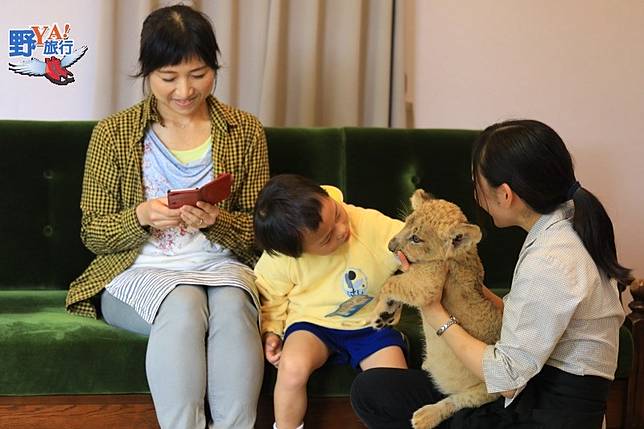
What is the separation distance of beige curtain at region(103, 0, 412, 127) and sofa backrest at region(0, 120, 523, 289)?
0.31 m

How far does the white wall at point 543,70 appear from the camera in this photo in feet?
9.18

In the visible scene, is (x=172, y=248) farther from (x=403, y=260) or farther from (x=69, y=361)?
(x=403, y=260)

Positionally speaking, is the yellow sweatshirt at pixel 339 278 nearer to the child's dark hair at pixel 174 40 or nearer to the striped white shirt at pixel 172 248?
the striped white shirt at pixel 172 248

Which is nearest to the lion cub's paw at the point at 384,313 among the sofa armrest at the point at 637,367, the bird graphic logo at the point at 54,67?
the sofa armrest at the point at 637,367

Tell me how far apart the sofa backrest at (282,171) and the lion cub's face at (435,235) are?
74cm

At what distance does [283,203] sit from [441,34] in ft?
4.36

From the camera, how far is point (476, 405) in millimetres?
1581

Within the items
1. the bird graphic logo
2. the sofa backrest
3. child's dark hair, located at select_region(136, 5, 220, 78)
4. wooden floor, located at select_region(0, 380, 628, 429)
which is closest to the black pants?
wooden floor, located at select_region(0, 380, 628, 429)

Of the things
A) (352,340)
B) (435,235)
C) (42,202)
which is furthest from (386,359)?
(42,202)

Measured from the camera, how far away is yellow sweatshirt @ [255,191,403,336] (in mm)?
1878

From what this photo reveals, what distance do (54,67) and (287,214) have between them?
1292 mm

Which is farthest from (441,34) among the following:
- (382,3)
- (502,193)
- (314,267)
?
(502,193)

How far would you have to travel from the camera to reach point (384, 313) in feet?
5.61

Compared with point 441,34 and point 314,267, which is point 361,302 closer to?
point 314,267
